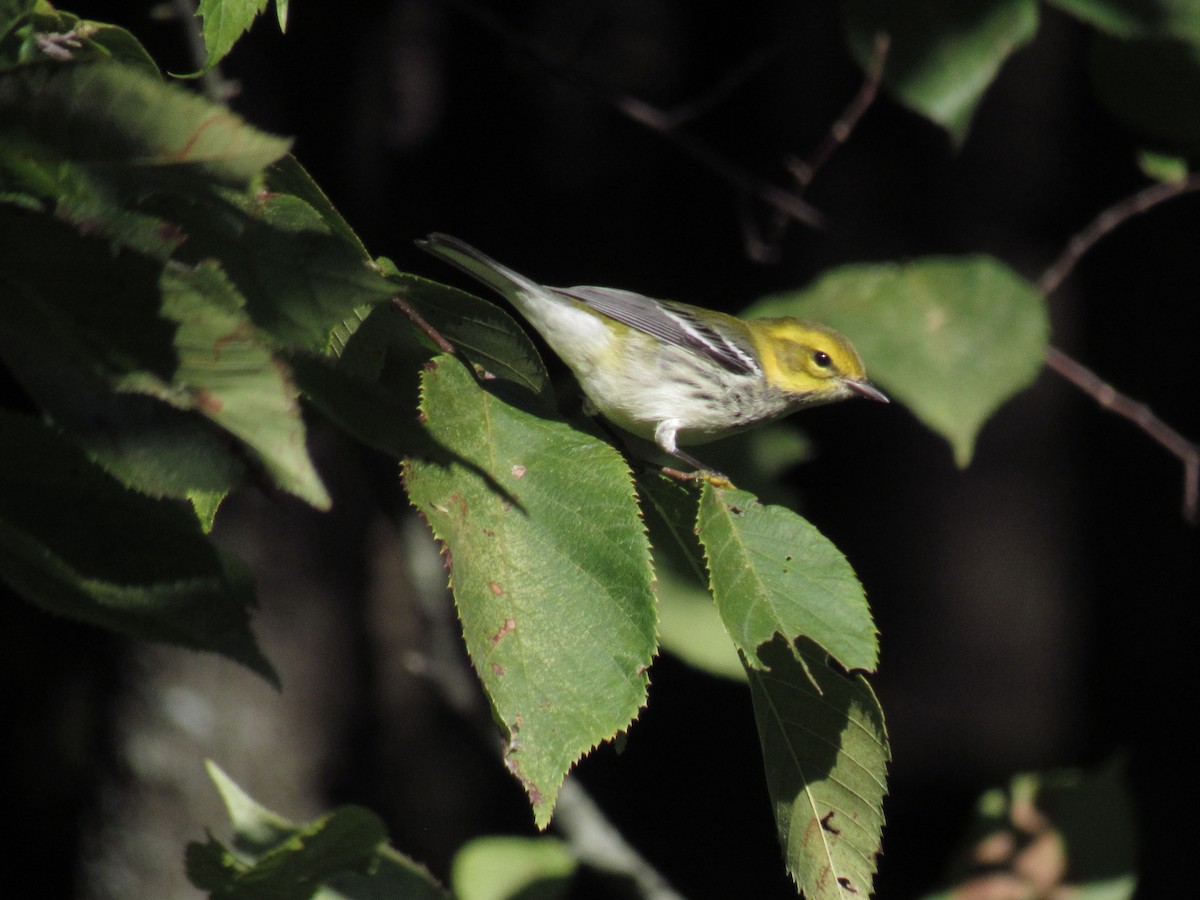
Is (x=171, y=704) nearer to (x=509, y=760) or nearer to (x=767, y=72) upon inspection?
(x=509, y=760)

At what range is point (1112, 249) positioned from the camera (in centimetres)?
577

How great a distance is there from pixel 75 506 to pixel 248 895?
63cm

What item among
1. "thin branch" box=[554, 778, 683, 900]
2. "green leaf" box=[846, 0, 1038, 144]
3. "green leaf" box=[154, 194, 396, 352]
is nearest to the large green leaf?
"green leaf" box=[154, 194, 396, 352]

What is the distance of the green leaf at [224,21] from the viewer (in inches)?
55.0

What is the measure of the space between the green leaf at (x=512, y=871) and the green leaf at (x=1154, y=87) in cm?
199

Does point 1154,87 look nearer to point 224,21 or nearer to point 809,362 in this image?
point 809,362

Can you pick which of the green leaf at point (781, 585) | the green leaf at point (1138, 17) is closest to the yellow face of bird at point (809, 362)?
the green leaf at point (1138, 17)

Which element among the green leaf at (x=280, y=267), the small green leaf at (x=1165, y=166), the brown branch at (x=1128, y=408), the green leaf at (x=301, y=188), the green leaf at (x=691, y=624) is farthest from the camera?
the brown branch at (x=1128, y=408)

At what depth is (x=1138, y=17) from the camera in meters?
2.38

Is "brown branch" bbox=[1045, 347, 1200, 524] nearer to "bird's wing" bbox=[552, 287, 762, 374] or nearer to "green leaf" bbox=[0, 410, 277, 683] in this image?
"bird's wing" bbox=[552, 287, 762, 374]

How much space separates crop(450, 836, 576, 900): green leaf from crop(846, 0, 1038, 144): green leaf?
1610 mm

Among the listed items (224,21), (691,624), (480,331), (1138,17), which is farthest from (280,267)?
(1138,17)

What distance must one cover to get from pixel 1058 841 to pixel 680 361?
4.65ft

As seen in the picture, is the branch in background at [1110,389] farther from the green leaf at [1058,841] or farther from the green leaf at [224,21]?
the green leaf at [224,21]
